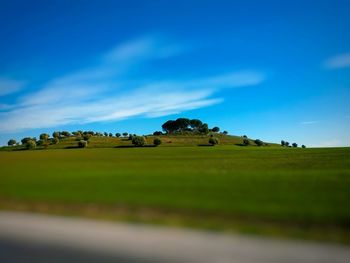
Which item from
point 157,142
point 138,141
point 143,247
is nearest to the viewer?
point 143,247

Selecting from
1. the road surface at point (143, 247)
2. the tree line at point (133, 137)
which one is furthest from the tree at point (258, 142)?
the road surface at point (143, 247)

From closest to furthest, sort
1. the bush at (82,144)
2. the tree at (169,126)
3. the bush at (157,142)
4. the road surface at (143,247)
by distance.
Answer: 1. the road surface at (143,247)
2. the bush at (82,144)
3. the bush at (157,142)
4. the tree at (169,126)

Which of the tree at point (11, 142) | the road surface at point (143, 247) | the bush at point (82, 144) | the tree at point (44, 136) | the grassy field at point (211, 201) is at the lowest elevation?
the road surface at point (143, 247)

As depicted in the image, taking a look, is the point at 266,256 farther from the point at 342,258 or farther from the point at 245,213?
the point at 245,213

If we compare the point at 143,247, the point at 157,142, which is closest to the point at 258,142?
the point at 157,142

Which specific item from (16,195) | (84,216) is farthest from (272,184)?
(16,195)

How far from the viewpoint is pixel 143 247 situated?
10945 millimetres

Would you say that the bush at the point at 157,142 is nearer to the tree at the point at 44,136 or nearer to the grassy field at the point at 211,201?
the tree at the point at 44,136

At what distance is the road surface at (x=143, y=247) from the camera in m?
9.83

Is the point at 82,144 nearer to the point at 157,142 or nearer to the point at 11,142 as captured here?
the point at 157,142

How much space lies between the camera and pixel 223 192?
21.4 metres

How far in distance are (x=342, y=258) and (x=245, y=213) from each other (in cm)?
645

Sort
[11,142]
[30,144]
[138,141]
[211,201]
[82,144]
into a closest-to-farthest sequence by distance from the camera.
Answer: [211,201] < [82,144] < [30,144] < [138,141] < [11,142]

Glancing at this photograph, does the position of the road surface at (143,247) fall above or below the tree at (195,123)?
below
